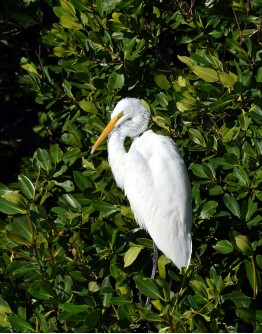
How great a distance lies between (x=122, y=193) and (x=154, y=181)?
5.7 inches

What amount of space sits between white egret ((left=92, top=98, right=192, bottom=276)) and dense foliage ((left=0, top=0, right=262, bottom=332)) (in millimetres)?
53

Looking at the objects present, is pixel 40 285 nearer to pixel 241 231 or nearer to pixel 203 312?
pixel 203 312

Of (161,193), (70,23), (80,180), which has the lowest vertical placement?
(161,193)

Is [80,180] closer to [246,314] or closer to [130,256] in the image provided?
[130,256]

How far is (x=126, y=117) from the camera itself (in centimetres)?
332

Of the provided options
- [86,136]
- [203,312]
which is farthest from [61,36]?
[203,312]

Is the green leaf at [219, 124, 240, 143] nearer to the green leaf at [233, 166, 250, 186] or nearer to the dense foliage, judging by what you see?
the dense foliage

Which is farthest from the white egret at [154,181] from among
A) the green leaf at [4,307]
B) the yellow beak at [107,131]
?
the green leaf at [4,307]

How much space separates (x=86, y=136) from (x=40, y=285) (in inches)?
34.5

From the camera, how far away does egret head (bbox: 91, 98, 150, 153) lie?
3.27 m

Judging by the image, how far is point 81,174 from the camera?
3098 mm

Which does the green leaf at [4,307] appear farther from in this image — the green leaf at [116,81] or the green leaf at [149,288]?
the green leaf at [116,81]

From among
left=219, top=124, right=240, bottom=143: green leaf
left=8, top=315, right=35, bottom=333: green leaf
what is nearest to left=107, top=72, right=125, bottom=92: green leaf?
left=219, top=124, right=240, bottom=143: green leaf

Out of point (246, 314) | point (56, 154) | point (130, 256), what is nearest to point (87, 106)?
point (56, 154)
